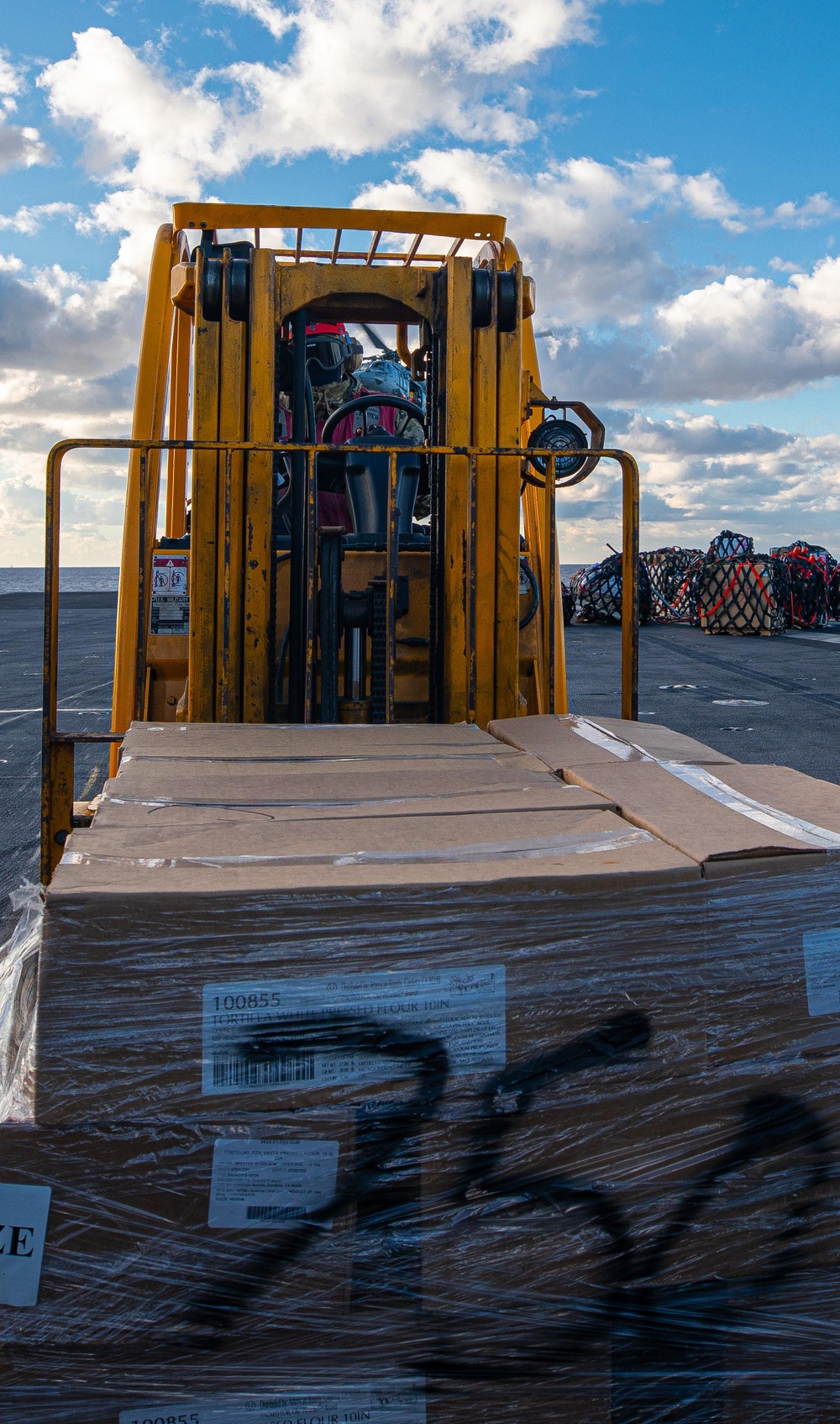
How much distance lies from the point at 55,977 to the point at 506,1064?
669 mm

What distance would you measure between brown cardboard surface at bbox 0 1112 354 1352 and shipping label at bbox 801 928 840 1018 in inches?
29.8

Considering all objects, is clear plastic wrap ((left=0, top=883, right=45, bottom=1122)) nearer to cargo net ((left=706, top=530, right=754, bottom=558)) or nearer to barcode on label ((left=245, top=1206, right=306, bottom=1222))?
barcode on label ((left=245, top=1206, right=306, bottom=1222))

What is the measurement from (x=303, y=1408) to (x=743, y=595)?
26408 millimetres

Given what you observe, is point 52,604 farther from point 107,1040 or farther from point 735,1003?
point 735,1003

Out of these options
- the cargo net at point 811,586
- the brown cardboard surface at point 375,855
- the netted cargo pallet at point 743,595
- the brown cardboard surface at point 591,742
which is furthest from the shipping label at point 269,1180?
the cargo net at point 811,586

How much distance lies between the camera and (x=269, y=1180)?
1.70 meters

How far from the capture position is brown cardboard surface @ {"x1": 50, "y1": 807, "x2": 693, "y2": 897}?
5.71 feet

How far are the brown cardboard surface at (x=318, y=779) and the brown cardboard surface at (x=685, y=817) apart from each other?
160mm

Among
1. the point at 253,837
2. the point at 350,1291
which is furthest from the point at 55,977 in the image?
the point at 350,1291

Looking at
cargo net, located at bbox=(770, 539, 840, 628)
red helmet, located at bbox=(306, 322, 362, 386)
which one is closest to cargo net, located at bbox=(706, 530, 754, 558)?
cargo net, located at bbox=(770, 539, 840, 628)

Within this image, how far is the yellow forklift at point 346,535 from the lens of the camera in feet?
12.9

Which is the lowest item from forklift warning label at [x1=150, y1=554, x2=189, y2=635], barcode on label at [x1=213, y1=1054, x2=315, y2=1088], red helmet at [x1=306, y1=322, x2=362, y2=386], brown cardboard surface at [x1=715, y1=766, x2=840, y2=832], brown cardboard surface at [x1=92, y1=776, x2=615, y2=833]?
barcode on label at [x1=213, y1=1054, x2=315, y2=1088]

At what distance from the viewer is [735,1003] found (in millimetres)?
1817

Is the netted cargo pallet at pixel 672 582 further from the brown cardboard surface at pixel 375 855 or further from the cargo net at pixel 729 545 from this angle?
the brown cardboard surface at pixel 375 855
